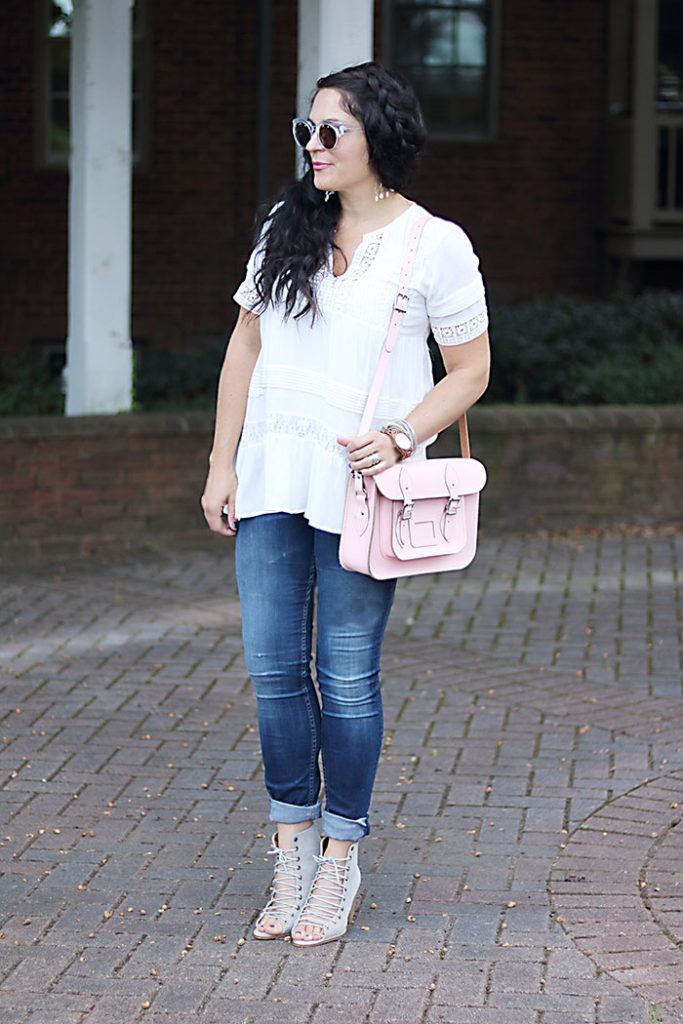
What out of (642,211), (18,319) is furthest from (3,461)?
(642,211)

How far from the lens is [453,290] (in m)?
3.27

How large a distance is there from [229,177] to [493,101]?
8.49 ft

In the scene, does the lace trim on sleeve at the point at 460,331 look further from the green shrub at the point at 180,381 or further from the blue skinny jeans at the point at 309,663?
the green shrub at the point at 180,381

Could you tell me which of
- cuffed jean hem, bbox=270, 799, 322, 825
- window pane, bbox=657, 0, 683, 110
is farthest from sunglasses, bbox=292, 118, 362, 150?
window pane, bbox=657, 0, 683, 110

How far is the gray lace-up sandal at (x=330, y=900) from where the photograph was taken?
11.3ft

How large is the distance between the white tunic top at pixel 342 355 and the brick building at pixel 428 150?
10054 millimetres

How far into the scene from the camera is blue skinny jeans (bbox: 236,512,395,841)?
11.0 feet

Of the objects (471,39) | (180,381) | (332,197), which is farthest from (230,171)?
(332,197)

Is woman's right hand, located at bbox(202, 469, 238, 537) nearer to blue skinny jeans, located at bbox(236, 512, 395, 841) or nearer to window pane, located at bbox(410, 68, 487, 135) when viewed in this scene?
blue skinny jeans, located at bbox(236, 512, 395, 841)

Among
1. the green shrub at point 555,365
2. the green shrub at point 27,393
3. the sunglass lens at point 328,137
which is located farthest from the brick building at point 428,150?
the sunglass lens at point 328,137

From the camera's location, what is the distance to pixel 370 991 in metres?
3.21

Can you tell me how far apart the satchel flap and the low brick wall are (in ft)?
15.4

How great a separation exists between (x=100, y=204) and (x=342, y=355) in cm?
540

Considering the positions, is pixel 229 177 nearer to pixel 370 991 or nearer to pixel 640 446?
pixel 640 446
